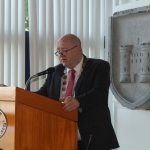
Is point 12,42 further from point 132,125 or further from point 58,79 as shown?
point 132,125

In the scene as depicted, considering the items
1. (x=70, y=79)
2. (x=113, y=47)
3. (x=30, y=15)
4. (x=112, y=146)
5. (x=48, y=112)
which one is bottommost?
(x=112, y=146)

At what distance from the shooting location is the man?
89.0 inches

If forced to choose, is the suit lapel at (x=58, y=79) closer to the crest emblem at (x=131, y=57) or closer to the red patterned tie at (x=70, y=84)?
the red patterned tie at (x=70, y=84)

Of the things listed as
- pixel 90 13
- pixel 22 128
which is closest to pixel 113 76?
pixel 90 13

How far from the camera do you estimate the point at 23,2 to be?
139 inches

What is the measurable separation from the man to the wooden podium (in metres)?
0.35

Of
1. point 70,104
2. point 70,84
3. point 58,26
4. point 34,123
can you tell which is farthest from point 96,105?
point 58,26

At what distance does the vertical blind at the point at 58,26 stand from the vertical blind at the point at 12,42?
108mm

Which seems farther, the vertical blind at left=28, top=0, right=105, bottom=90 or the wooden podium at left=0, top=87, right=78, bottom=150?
the vertical blind at left=28, top=0, right=105, bottom=90

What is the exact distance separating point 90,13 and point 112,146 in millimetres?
2013

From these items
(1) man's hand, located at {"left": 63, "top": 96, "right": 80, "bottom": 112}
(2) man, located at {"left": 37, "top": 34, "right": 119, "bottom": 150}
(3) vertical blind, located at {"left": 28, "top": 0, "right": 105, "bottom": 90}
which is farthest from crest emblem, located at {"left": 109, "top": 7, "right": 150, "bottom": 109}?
(1) man's hand, located at {"left": 63, "top": 96, "right": 80, "bottom": 112}

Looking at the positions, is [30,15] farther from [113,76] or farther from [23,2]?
[113,76]

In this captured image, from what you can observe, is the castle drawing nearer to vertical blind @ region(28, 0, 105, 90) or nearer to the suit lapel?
vertical blind @ region(28, 0, 105, 90)

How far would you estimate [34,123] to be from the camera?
64.6 inches
